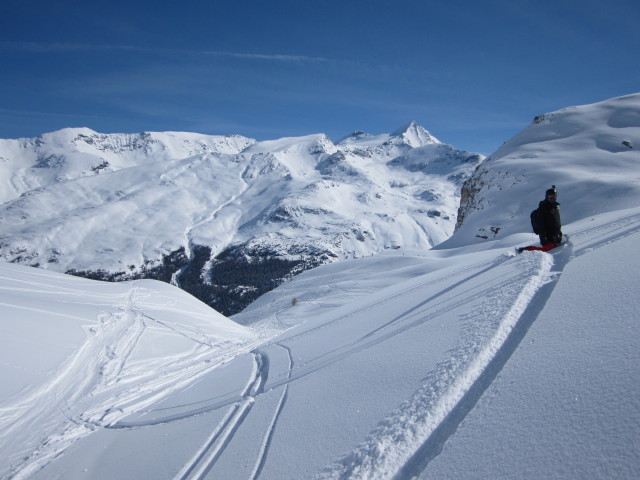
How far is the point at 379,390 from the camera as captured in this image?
4.43 metres

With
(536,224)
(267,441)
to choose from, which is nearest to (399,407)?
(267,441)

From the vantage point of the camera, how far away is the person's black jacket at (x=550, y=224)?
32.7 ft

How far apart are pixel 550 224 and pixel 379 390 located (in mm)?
8511

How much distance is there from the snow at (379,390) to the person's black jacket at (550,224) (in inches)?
25.9

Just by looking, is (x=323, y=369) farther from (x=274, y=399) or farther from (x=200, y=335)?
(x=200, y=335)

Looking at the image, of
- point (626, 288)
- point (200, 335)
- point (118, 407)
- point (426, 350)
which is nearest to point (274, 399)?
point (426, 350)

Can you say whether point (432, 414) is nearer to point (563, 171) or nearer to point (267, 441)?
point (267, 441)

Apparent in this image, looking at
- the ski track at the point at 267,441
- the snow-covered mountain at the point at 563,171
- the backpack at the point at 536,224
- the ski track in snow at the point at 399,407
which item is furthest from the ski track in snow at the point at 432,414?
the snow-covered mountain at the point at 563,171

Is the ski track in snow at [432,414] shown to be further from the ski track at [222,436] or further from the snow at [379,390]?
the ski track at [222,436]

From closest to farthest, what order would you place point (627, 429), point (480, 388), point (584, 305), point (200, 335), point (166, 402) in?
point (627, 429)
point (480, 388)
point (584, 305)
point (166, 402)
point (200, 335)

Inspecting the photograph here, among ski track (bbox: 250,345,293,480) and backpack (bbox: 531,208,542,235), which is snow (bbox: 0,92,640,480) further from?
backpack (bbox: 531,208,542,235)

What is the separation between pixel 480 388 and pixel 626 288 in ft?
9.29

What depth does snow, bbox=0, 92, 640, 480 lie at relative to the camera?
9.29ft

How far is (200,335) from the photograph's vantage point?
1491 cm
